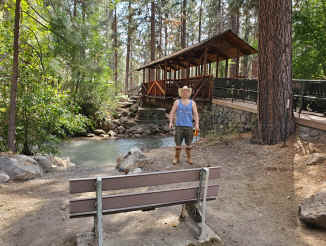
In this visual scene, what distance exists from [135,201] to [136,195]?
0.06 metres

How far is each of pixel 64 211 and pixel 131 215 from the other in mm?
912

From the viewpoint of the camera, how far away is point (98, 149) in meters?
12.0

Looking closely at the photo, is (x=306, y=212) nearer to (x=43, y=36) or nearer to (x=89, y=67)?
Result: (x=89, y=67)

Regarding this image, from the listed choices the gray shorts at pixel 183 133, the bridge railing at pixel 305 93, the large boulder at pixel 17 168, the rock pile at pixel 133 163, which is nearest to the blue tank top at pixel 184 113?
the gray shorts at pixel 183 133

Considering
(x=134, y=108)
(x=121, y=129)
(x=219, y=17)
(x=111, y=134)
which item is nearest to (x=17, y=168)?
(x=111, y=134)

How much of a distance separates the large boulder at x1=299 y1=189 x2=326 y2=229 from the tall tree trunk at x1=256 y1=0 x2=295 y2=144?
129 inches

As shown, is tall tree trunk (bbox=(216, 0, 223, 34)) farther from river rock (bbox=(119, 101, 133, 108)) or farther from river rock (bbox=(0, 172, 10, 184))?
river rock (bbox=(0, 172, 10, 184))

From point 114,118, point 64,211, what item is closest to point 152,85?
point 114,118

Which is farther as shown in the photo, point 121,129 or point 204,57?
point 121,129

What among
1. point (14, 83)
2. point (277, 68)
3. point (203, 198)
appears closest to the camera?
point (203, 198)

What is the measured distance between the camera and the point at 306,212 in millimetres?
2818

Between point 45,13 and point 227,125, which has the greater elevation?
point 45,13

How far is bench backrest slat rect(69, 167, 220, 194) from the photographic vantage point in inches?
79.1

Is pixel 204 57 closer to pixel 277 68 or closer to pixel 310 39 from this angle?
pixel 310 39
